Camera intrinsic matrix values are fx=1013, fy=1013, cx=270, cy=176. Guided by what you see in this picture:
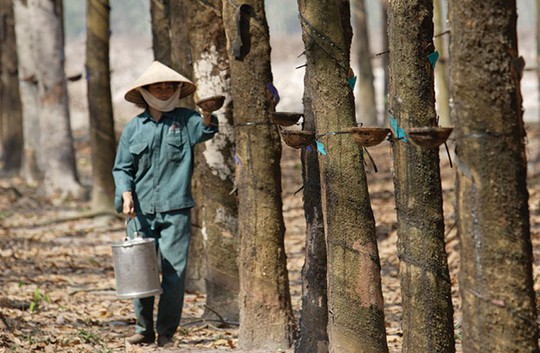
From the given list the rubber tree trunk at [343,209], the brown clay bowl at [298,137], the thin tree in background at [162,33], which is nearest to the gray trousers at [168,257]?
the brown clay bowl at [298,137]

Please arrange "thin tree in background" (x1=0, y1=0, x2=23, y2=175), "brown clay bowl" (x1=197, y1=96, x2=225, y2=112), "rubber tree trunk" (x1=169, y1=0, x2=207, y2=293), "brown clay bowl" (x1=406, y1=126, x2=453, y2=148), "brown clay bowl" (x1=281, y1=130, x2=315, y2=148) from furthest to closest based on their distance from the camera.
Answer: "thin tree in background" (x1=0, y1=0, x2=23, y2=175), "rubber tree trunk" (x1=169, y1=0, x2=207, y2=293), "brown clay bowl" (x1=197, y1=96, x2=225, y2=112), "brown clay bowl" (x1=281, y1=130, x2=315, y2=148), "brown clay bowl" (x1=406, y1=126, x2=453, y2=148)

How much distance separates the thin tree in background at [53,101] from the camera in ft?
58.1

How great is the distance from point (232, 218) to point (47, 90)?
10419mm

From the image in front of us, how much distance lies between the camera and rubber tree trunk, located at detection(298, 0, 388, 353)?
6074mm

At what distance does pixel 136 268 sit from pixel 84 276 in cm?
448

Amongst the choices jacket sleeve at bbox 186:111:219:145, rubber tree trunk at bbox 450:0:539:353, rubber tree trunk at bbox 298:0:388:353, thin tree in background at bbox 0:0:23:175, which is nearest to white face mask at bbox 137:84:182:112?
jacket sleeve at bbox 186:111:219:145

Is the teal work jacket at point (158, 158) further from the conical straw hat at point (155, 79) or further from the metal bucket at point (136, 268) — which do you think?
the metal bucket at point (136, 268)

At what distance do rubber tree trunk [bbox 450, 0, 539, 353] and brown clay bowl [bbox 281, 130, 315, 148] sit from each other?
78.8 inches

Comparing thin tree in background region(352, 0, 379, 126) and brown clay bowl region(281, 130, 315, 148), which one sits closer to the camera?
brown clay bowl region(281, 130, 315, 148)

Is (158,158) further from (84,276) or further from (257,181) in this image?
(84,276)

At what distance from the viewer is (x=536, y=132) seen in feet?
87.2

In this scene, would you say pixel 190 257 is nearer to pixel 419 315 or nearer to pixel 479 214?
pixel 419 315

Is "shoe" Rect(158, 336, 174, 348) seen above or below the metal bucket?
below

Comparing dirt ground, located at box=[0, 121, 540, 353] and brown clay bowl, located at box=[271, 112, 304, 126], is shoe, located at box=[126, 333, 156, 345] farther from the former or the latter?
brown clay bowl, located at box=[271, 112, 304, 126]
